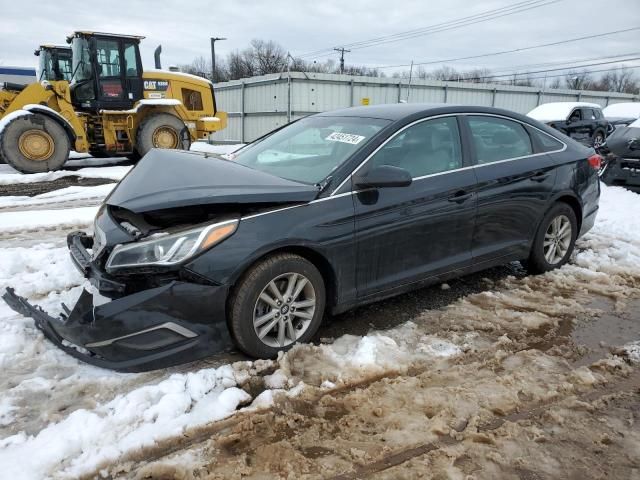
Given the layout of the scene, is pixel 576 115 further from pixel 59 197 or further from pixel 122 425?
pixel 122 425

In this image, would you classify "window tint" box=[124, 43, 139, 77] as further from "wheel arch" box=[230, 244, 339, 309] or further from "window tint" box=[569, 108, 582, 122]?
"window tint" box=[569, 108, 582, 122]

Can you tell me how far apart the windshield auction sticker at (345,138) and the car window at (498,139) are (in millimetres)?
1106

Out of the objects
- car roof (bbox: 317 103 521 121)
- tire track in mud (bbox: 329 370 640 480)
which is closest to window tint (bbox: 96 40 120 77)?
car roof (bbox: 317 103 521 121)

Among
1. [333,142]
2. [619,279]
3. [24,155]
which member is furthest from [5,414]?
[24,155]

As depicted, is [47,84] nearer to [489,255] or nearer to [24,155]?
[24,155]

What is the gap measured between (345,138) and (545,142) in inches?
86.1

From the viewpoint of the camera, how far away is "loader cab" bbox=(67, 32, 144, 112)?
38.7ft

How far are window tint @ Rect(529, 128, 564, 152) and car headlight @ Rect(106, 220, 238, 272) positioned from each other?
3287mm

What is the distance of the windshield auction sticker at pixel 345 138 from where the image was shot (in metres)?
3.66

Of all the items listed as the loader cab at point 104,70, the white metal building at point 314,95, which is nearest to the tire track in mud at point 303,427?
Answer: the loader cab at point 104,70

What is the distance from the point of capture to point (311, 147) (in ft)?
12.9

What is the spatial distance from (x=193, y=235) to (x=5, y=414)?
4.39 ft

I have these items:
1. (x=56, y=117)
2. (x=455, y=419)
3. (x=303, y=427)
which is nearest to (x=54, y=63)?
(x=56, y=117)

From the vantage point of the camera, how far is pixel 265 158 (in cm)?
409
